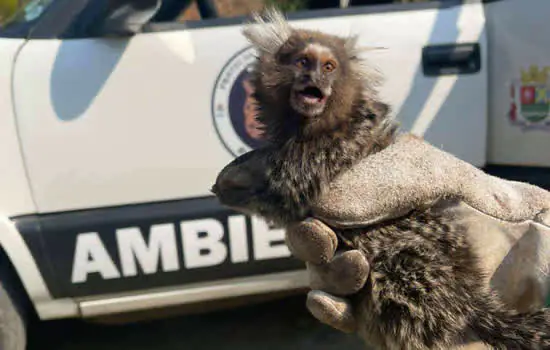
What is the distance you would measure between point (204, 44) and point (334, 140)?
155 cm

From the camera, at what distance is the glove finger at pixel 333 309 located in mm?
1657

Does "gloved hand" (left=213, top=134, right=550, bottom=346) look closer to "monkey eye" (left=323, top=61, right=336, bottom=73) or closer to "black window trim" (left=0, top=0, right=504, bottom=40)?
"monkey eye" (left=323, top=61, right=336, bottom=73)

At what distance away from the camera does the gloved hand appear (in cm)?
162

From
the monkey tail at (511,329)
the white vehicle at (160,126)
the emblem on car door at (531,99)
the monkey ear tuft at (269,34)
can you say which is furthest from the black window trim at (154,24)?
the monkey tail at (511,329)

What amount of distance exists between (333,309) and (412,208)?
1.07 ft

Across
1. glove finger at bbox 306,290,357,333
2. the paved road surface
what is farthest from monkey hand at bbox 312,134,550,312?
the paved road surface

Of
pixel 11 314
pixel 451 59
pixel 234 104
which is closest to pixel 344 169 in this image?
pixel 234 104

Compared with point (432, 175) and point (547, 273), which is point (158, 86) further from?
point (547, 273)

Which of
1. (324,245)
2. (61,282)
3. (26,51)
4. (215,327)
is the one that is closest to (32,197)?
(61,282)

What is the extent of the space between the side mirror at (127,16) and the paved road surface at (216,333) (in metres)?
1.85

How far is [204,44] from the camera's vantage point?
Result: 9.89ft

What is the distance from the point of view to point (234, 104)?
117 inches

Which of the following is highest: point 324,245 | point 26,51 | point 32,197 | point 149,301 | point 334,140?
point 26,51

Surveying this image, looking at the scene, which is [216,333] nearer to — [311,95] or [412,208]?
[412,208]
